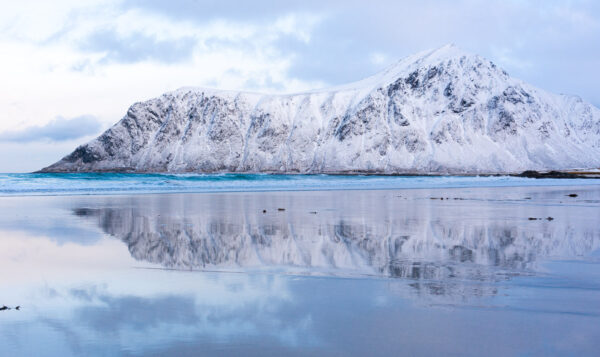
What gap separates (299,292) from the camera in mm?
7285

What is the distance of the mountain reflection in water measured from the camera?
29.7 feet

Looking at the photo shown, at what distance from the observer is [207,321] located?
5945mm

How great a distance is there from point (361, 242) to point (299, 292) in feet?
16.3

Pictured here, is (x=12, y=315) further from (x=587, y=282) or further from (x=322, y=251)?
(x=587, y=282)

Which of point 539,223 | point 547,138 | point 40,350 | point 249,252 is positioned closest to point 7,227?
point 249,252

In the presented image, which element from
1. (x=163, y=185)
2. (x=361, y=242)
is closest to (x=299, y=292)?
(x=361, y=242)

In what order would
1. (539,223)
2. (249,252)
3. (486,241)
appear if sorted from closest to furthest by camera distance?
(249,252), (486,241), (539,223)

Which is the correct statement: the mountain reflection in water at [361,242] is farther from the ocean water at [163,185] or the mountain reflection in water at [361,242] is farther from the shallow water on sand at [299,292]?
the ocean water at [163,185]

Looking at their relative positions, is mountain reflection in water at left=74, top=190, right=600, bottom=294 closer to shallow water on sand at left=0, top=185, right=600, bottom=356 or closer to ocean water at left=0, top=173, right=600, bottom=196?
shallow water on sand at left=0, top=185, right=600, bottom=356

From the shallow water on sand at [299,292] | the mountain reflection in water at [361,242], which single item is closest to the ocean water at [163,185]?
the mountain reflection in water at [361,242]

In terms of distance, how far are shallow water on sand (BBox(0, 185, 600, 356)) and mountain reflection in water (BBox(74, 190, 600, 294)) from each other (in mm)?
50

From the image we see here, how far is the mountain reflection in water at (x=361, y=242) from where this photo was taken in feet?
29.7

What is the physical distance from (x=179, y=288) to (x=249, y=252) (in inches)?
130

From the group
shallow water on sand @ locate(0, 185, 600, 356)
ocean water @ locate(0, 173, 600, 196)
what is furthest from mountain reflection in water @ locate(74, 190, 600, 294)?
ocean water @ locate(0, 173, 600, 196)
